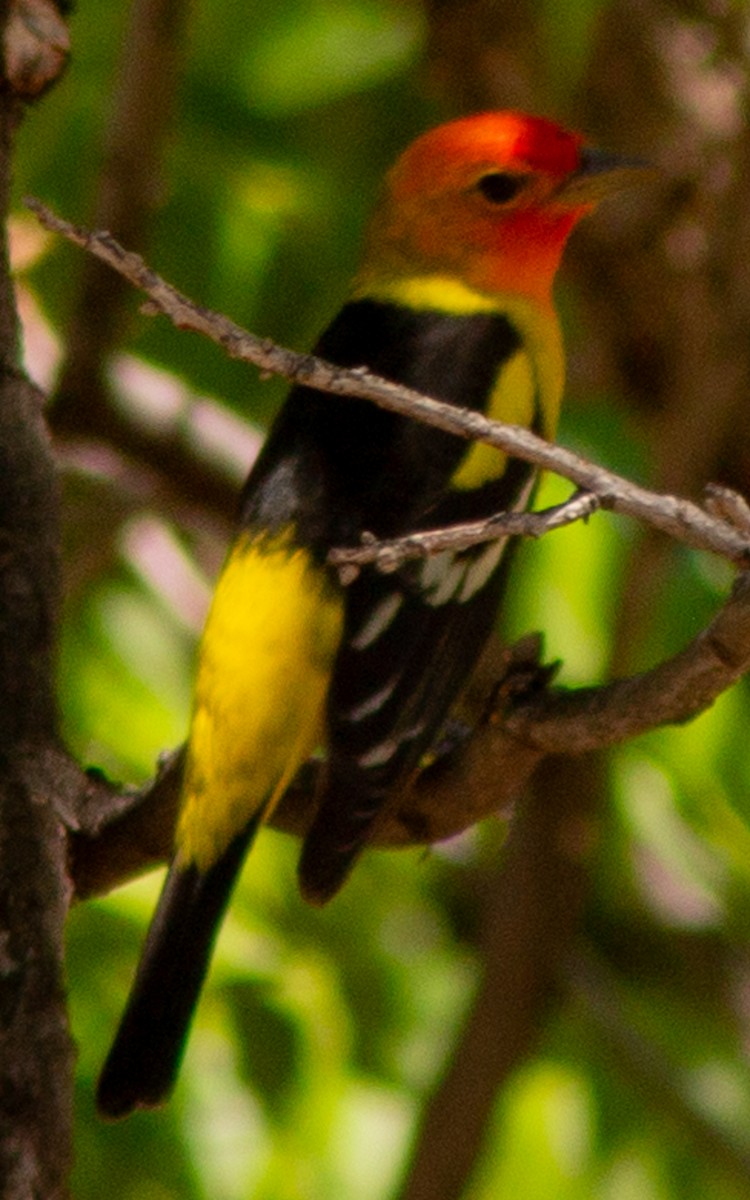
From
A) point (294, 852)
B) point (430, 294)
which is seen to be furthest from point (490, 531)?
point (294, 852)

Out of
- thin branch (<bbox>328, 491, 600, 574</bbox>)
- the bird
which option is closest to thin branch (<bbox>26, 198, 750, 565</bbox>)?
thin branch (<bbox>328, 491, 600, 574</bbox>)

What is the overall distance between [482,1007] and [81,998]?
896 millimetres

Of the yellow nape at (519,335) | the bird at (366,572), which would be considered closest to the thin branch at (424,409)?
the bird at (366,572)

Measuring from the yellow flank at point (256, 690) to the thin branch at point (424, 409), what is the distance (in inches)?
33.4

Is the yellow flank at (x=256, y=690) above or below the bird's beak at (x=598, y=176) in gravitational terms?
below

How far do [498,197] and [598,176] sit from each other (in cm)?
20

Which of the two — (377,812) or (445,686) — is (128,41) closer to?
(445,686)

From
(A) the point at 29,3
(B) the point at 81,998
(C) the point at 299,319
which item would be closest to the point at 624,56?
(C) the point at 299,319

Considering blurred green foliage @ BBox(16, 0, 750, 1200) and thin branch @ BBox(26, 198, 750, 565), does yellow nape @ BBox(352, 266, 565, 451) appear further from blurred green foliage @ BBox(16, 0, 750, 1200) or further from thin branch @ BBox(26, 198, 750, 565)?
thin branch @ BBox(26, 198, 750, 565)

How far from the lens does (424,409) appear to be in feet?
6.44

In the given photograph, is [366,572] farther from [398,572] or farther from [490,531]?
[490,531]

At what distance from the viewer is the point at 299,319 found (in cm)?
441

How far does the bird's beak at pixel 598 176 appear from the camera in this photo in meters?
3.65

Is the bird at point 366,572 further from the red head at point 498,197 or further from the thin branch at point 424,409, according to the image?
the thin branch at point 424,409
